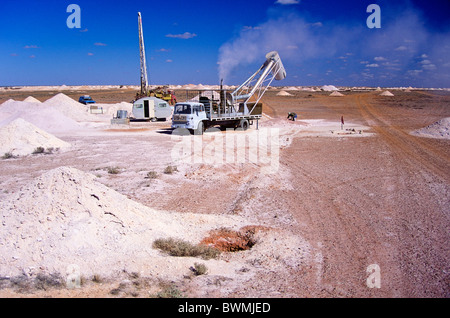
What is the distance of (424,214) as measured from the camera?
30.5 feet

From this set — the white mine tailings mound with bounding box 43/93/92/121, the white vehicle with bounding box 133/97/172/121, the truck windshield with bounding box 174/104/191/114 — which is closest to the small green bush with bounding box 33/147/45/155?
the truck windshield with bounding box 174/104/191/114

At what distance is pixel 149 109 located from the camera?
3266 centimetres

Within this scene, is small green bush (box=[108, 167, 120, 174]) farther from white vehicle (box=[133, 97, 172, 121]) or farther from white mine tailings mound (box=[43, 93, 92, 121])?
white mine tailings mound (box=[43, 93, 92, 121])

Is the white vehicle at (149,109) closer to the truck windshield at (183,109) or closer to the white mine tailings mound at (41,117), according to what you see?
the white mine tailings mound at (41,117)

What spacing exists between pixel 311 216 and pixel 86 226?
17.9 feet

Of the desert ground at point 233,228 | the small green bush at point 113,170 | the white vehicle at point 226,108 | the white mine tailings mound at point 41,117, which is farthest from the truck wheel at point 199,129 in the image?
the white mine tailings mound at point 41,117

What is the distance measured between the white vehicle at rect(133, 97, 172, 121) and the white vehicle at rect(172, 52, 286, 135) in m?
7.52

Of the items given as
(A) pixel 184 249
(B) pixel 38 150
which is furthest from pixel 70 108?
(A) pixel 184 249

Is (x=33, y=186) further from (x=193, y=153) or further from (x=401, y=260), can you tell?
(x=193, y=153)

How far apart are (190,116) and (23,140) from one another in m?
9.49

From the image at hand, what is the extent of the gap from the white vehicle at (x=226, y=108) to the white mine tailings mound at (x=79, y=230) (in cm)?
1549

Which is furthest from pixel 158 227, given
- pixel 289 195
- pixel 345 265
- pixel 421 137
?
pixel 421 137

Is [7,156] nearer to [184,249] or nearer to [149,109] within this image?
[184,249]

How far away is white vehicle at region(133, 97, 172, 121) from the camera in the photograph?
32625 millimetres
